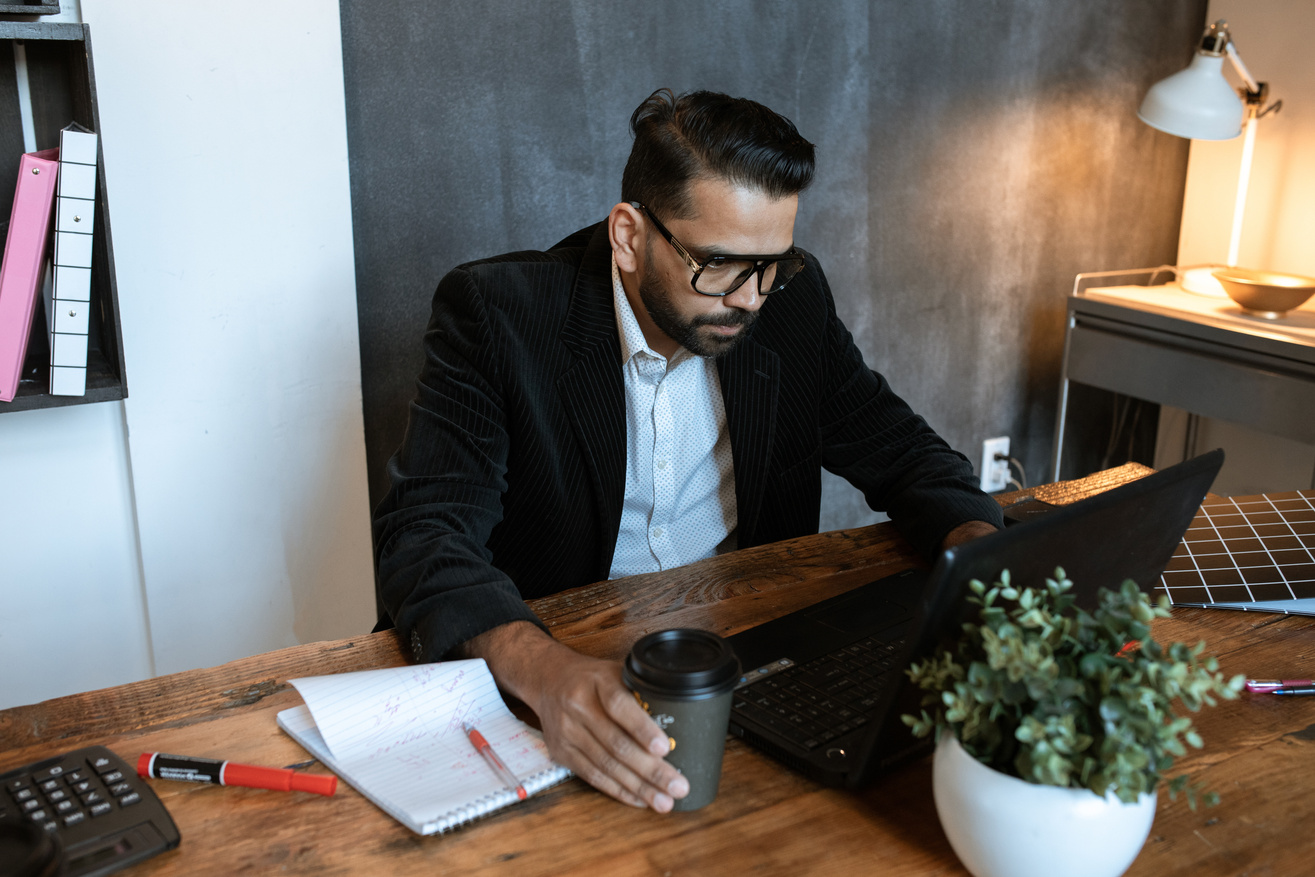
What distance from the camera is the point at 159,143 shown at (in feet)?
5.90

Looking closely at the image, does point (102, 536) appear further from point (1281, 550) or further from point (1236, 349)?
point (1236, 349)

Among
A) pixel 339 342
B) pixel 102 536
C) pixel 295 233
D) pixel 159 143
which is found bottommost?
pixel 102 536

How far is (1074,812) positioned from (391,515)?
0.84m

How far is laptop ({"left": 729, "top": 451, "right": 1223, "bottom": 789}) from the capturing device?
2.49 feet

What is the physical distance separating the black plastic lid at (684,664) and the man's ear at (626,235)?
2.79 feet

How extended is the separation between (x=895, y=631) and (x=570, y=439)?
58cm

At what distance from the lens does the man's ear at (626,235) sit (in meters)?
1.55

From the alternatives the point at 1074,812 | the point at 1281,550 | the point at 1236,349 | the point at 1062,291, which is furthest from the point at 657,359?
the point at 1062,291

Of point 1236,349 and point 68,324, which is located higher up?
point 68,324

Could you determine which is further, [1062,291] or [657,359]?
[1062,291]

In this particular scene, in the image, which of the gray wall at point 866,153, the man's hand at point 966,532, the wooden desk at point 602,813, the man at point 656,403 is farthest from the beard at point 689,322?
the gray wall at point 866,153

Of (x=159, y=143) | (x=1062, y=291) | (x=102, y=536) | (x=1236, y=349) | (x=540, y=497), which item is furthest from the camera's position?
(x=1062, y=291)

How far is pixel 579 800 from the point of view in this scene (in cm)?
87

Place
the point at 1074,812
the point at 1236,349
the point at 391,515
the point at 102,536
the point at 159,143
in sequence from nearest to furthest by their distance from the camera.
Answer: the point at 1074,812 → the point at 391,515 → the point at 159,143 → the point at 102,536 → the point at 1236,349
